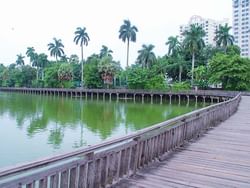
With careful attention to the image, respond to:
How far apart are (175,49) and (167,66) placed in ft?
13.6

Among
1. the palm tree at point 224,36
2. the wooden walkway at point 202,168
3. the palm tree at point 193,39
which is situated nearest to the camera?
the wooden walkway at point 202,168

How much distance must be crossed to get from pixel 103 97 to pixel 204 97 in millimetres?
19587

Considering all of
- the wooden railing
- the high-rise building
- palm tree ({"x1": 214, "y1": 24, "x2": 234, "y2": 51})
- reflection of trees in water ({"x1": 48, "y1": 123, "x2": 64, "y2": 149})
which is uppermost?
the high-rise building

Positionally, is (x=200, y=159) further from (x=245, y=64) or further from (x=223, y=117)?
(x=245, y=64)

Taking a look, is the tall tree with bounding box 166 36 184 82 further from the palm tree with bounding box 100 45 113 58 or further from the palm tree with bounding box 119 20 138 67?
the palm tree with bounding box 100 45 113 58

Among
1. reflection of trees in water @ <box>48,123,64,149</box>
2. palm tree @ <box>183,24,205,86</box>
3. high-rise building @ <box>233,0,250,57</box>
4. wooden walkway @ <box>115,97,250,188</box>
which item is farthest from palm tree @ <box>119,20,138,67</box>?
high-rise building @ <box>233,0,250,57</box>

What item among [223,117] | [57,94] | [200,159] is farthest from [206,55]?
[200,159]

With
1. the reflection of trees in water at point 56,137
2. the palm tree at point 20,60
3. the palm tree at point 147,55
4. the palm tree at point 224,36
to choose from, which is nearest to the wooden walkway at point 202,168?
the reflection of trees in water at point 56,137

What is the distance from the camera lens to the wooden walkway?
15.4 ft

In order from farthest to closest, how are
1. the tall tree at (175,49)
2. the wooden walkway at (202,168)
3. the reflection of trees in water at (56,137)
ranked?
the tall tree at (175,49) < the reflection of trees in water at (56,137) < the wooden walkway at (202,168)

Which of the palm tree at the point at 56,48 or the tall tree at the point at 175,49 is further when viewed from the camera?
the palm tree at the point at 56,48

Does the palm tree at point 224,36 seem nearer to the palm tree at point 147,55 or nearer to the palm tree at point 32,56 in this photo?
the palm tree at point 147,55

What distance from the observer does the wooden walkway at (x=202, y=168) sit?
4698 millimetres

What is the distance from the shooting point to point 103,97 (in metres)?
57.3
